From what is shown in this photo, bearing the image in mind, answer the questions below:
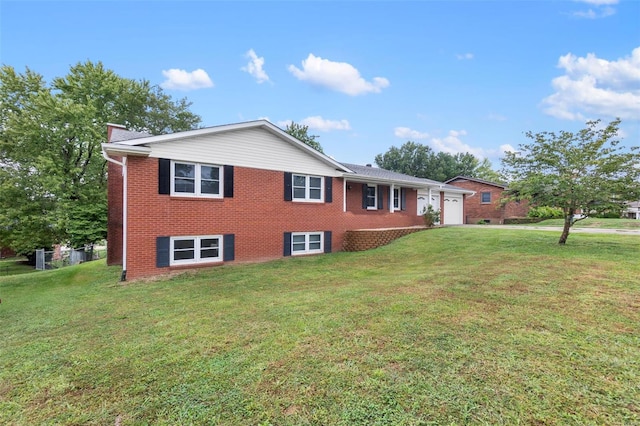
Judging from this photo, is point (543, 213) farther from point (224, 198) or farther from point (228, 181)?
point (224, 198)

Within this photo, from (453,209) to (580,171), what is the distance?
12.4m

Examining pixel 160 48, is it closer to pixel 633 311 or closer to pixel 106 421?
pixel 106 421

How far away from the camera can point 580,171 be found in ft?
31.5

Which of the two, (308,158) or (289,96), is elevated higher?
(289,96)

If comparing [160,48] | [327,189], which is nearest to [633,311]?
[327,189]

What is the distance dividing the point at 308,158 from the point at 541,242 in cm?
943

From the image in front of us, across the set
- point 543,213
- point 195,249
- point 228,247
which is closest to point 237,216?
point 228,247

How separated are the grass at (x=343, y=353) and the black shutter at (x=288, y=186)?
18.5 feet

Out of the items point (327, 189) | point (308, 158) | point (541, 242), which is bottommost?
point (541, 242)

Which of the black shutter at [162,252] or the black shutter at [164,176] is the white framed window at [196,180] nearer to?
the black shutter at [164,176]

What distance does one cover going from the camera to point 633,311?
4180mm

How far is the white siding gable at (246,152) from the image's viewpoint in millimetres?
9594

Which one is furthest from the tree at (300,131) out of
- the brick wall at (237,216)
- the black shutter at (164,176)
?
the black shutter at (164,176)

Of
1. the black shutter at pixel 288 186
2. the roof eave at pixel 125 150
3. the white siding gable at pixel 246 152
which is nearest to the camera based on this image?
the roof eave at pixel 125 150
